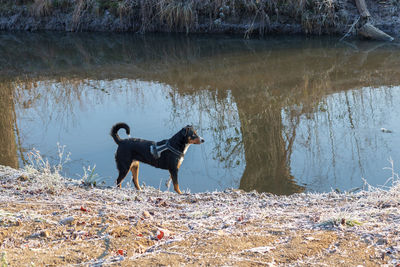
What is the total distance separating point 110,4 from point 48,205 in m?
14.8

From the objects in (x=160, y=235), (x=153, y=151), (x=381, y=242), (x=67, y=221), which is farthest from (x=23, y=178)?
(x=381, y=242)

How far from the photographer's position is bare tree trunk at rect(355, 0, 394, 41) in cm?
1431

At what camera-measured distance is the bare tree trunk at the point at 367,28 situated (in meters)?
14.3

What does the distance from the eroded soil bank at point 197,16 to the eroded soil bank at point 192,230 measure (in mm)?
11375

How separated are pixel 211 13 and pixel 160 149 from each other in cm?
1150

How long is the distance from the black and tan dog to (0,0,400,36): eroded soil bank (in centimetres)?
1018

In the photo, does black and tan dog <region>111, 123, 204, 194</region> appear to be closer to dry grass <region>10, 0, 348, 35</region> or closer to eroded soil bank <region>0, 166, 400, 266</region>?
eroded soil bank <region>0, 166, 400, 266</region>

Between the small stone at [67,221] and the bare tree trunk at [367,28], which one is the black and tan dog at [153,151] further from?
the bare tree trunk at [367,28]

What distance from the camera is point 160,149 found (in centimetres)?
602

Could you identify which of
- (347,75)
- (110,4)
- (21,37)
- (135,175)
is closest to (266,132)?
(135,175)

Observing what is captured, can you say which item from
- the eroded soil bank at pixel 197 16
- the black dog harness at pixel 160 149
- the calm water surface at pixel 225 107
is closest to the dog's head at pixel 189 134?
the black dog harness at pixel 160 149

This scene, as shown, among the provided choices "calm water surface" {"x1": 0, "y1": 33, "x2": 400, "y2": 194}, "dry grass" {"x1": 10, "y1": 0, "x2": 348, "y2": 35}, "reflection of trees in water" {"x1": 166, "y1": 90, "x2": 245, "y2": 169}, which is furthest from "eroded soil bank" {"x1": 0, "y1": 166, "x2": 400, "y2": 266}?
"dry grass" {"x1": 10, "y1": 0, "x2": 348, "y2": 35}

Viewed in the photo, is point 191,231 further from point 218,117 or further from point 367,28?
point 367,28

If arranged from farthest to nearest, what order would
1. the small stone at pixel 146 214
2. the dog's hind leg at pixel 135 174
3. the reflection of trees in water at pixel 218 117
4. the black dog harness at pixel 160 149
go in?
the reflection of trees in water at pixel 218 117
the dog's hind leg at pixel 135 174
the black dog harness at pixel 160 149
the small stone at pixel 146 214
